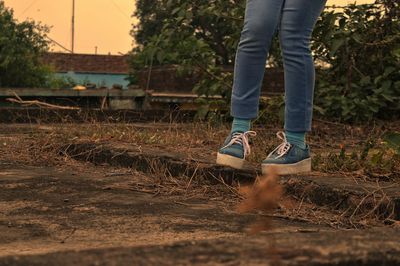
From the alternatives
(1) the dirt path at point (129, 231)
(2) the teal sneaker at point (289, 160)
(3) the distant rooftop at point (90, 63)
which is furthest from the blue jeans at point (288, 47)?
(3) the distant rooftop at point (90, 63)

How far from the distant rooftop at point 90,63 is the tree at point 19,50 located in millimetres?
21757

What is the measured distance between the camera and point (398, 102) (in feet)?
22.6

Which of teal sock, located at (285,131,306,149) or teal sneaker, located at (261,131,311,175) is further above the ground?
teal sock, located at (285,131,306,149)

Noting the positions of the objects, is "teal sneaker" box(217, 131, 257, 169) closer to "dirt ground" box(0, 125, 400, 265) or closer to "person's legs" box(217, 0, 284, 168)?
"person's legs" box(217, 0, 284, 168)

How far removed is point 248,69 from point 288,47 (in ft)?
0.71

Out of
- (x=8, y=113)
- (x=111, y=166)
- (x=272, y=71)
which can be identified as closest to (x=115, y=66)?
(x=272, y=71)

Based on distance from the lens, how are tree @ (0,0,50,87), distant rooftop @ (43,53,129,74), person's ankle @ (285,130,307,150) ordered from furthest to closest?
distant rooftop @ (43,53,129,74) < tree @ (0,0,50,87) < person's ankle @ (285,130,307,150)

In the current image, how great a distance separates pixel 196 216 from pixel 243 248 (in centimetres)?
112

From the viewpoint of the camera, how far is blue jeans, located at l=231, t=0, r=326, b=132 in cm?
290

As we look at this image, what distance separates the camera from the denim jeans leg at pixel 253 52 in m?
2.91

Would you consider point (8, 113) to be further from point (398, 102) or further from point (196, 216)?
point (196, 216)

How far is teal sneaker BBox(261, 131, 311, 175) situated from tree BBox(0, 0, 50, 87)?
18555 millimetres

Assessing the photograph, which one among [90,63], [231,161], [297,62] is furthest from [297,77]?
[90,63]

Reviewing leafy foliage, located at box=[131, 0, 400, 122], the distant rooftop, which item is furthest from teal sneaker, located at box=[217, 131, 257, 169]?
the distant rooftop
